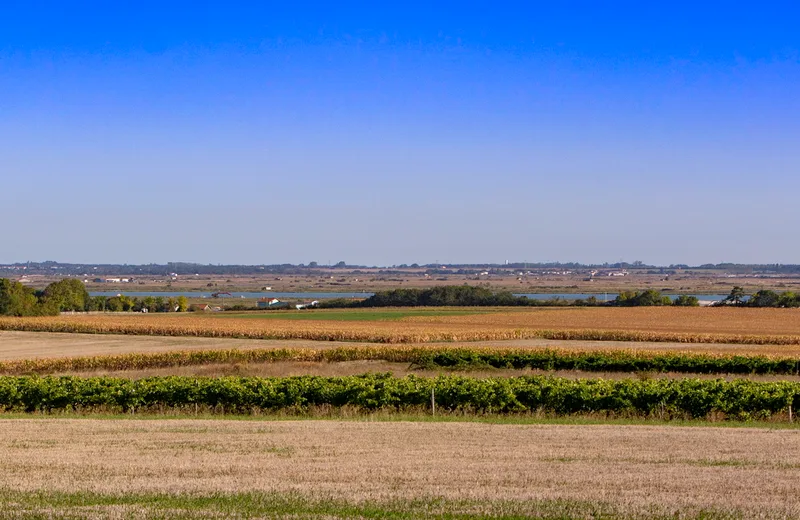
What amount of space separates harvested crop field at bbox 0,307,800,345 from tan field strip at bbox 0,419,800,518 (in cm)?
4490

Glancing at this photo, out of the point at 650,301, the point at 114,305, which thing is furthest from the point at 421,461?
the point at 114,305

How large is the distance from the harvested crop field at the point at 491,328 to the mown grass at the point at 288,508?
53780mm

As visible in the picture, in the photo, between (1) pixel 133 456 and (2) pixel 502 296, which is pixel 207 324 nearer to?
(1) pixel 133 456

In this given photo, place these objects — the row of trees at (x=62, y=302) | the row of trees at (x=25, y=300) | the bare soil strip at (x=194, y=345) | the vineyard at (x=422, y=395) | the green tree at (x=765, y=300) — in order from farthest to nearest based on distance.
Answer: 1. the green tree at (x=765, y=300)
2. the row of trees at (x=62, y=302)
3. the row of trees at (x=25, y=300)
4. the bare soil strip at (x=194, y=345)
5. the vineyard at (x=422, y=395)

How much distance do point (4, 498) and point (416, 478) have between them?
680 cm

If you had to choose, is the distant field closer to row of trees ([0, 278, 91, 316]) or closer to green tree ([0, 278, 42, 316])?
row of trees ([0, 278, 91, 316])

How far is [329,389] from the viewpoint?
98.6ft

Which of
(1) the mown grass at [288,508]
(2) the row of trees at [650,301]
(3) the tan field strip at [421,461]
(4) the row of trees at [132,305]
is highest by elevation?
(1) the mown grass at [288,508]

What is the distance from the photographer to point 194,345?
217 feet

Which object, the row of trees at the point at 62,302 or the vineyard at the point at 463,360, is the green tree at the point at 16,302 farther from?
the vineyard at the point at 463,360

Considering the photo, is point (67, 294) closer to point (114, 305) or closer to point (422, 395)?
point (114, 305)

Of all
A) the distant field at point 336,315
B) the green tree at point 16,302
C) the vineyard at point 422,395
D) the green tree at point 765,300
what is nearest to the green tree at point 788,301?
the green tree at point 765,300

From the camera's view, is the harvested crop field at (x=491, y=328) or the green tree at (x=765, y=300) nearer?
the harvested crop field at (x=491, y=328)

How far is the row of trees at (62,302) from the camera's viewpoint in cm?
10381
